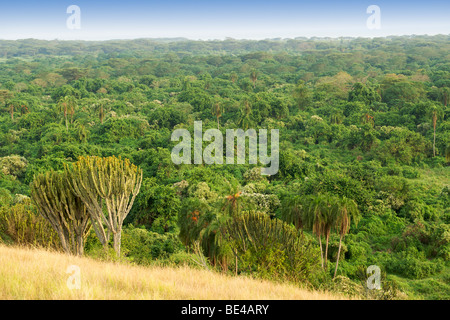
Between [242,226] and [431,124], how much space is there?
41594 millimetres

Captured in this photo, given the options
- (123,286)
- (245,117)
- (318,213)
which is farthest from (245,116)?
(123,286)

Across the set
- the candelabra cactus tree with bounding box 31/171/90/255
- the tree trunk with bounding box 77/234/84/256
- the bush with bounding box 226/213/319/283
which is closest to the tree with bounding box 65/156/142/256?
the candelabra cactus tree with bounding box 31/171/90/255

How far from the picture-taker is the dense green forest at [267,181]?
51.0 ft

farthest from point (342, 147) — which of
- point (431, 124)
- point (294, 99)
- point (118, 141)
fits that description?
point (118, 141)

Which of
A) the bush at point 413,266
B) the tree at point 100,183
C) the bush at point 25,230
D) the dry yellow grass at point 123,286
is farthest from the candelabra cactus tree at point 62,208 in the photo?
the bush at point 413,266

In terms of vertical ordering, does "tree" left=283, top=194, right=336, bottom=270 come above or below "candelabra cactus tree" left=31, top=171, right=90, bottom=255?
below

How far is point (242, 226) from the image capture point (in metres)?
15.0

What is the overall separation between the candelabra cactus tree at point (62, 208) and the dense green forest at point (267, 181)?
12cm

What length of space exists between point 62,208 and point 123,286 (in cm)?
875

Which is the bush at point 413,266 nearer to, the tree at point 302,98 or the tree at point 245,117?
the tree at point 245,117

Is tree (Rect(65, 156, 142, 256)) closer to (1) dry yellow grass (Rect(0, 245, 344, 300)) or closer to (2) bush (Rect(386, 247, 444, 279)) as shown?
(1) dry yellow grass (Rect(0, 245, 344, 300))

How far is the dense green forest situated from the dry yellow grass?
337 cm

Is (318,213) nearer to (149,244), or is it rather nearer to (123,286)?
(149,244)

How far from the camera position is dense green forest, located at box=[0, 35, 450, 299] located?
612 inches
